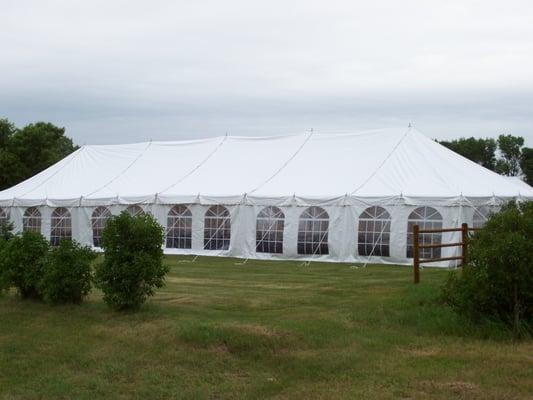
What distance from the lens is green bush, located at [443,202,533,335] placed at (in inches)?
339

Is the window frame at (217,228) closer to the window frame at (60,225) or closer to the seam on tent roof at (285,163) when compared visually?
the seam on tent roof at (285,163)

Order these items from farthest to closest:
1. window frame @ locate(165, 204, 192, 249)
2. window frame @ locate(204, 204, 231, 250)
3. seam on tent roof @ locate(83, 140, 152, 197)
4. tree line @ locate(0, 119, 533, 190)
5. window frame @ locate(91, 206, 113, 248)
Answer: tree line @ locate(0, 119, 533, 190), seam on tent roof @ locate(83, 140, 152, 197), window frame @ locate(91, 206, 113, 248), window frame @ locate(165, 204, 192, 249), window frame @ locate(204, 204, 231, 250)

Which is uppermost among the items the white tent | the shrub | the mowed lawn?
the white tent

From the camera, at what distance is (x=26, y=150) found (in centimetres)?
4044

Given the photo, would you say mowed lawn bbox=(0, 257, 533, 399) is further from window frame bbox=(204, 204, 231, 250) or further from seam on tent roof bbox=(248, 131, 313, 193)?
window frame bbox=(204, 204, 231, 250)

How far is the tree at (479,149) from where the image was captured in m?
62.2

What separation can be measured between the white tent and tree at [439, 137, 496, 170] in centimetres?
3909

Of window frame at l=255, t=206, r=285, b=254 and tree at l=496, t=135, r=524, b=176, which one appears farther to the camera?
tree at l=496, t=135, r=524, b=176

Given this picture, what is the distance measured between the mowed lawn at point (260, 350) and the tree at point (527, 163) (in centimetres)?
4931

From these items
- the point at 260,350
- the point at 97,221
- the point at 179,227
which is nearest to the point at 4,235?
the point at 260,350

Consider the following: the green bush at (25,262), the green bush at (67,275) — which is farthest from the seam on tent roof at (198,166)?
the green bush at (67,275)

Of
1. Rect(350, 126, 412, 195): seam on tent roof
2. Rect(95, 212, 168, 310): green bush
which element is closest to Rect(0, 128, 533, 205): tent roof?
Rect(350, 126, 412, 195): seam on tent roof

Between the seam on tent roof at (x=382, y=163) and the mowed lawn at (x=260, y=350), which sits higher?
the seam on tent roof at (x=382, y=163)

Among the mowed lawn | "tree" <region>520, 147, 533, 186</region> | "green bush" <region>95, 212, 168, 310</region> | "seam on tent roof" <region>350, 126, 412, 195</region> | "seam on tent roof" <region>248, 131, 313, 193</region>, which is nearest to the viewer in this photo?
the mowed lawn
